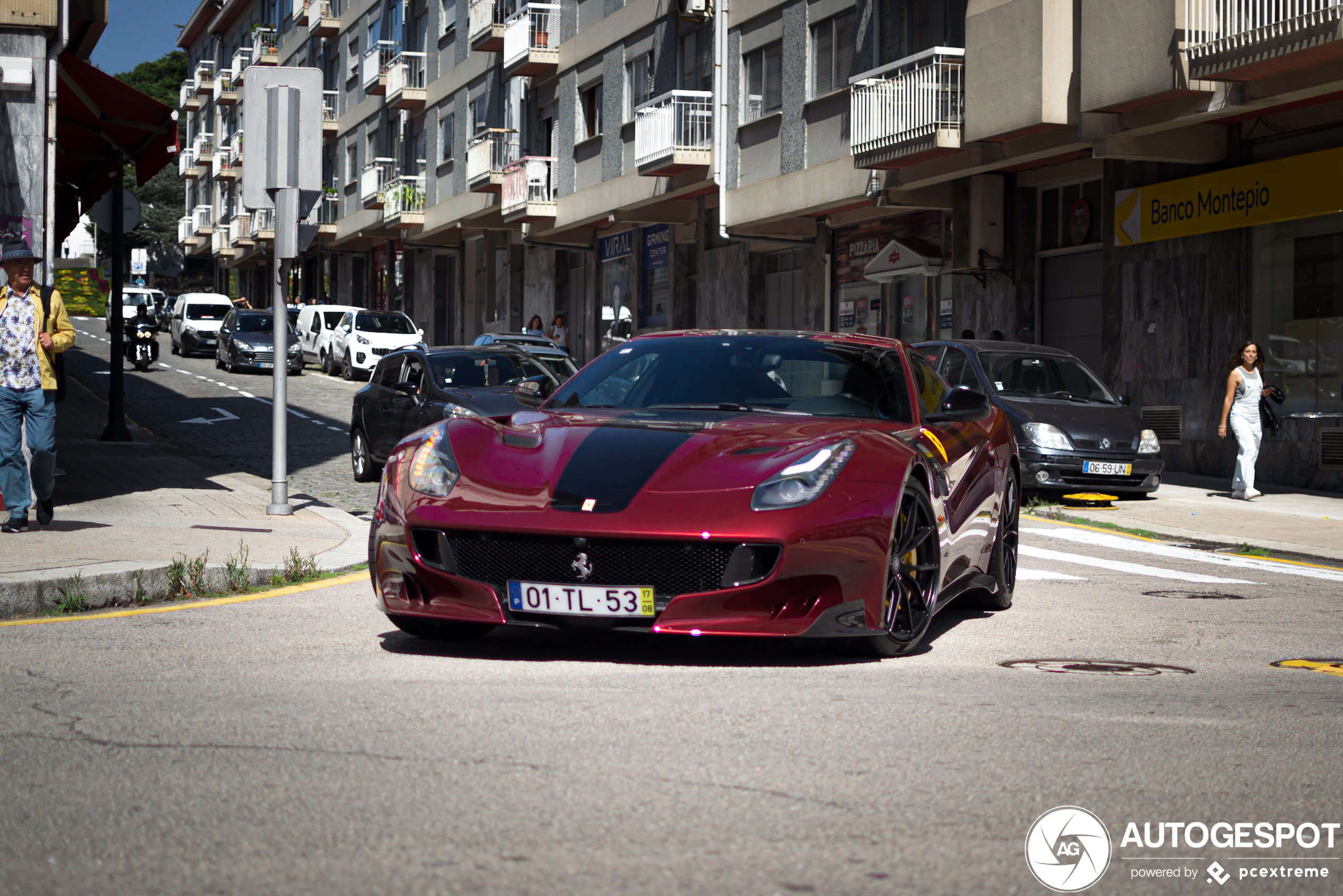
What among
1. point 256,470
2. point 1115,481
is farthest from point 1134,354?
point 256,470

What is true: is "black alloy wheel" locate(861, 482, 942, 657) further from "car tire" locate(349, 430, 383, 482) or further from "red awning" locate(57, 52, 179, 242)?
"car tire" locate(349, 430, 383, 482)

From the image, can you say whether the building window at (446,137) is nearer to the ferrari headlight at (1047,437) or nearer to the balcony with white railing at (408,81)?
the balcony with white railing at (408,81)

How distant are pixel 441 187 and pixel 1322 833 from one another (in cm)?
4405

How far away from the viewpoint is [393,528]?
6.40 m

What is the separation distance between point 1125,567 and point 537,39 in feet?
95.6

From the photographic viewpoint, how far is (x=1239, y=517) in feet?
52.5

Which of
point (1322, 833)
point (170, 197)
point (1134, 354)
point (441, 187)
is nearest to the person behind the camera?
point (1322, 833)

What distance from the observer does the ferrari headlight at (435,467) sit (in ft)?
20.8

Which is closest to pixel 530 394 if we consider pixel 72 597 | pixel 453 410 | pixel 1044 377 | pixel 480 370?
pixel 72 597

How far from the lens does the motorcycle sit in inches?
1479

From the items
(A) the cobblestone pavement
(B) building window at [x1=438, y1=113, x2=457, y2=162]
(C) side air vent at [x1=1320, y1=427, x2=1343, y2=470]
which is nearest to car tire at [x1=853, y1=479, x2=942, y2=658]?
(A) the cobblestone pavement

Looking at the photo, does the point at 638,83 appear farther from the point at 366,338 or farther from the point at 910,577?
the point at 910,577

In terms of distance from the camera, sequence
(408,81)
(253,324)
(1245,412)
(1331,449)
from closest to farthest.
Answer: (1245,412)
(1331,449)
(253,324)
(408,81)

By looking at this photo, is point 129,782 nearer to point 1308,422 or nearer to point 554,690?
point 554,690
